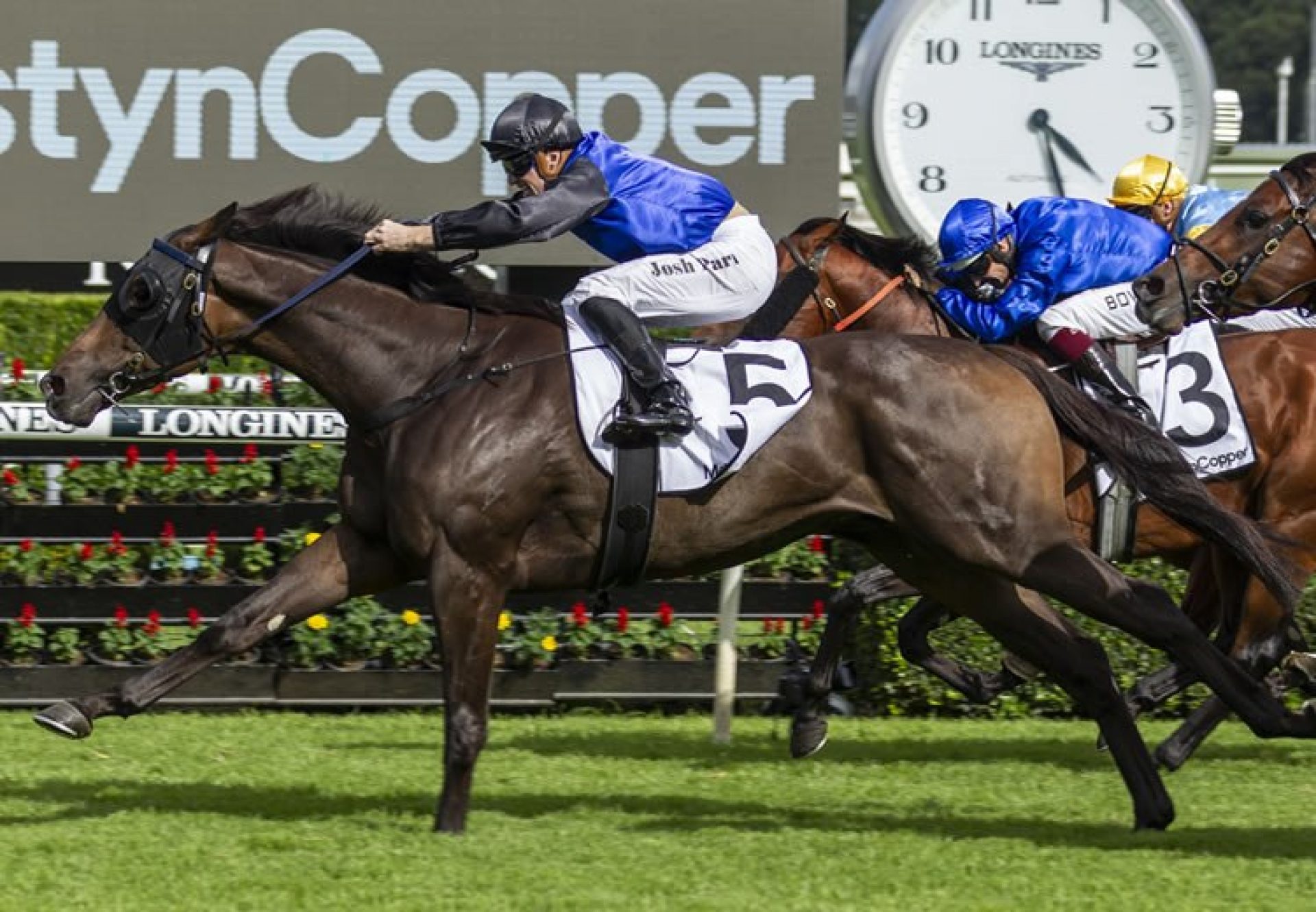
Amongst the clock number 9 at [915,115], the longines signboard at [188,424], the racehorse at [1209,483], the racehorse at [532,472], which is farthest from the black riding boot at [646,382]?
the clock number 9 at [915,115]

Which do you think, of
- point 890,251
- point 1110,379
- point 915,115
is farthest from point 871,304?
point 915,115

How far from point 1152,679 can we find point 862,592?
3.18 feet

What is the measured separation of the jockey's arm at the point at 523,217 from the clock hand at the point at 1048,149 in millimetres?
8568

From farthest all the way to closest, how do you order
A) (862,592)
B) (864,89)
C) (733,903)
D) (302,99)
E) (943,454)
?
1. (302,99)
2. (864,89)
3. (862,592)
4. (943,454)
5. (733,903)

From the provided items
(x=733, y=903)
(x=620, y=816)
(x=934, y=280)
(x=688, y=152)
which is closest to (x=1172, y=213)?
(x=934, y=280)

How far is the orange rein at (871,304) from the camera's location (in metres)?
7.26

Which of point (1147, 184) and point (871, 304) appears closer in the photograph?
point (871, 304)

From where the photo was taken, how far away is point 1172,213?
782 centimetres

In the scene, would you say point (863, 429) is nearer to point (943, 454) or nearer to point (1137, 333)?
point (943, 454)

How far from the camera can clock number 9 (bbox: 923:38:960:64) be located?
13.4 m

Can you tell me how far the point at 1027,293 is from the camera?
22.4ft

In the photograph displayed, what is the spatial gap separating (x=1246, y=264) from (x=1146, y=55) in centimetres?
764

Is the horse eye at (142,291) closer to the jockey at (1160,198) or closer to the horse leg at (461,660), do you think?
the horse leg at (461,660)

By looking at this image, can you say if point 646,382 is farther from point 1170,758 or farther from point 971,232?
point 1170,758
